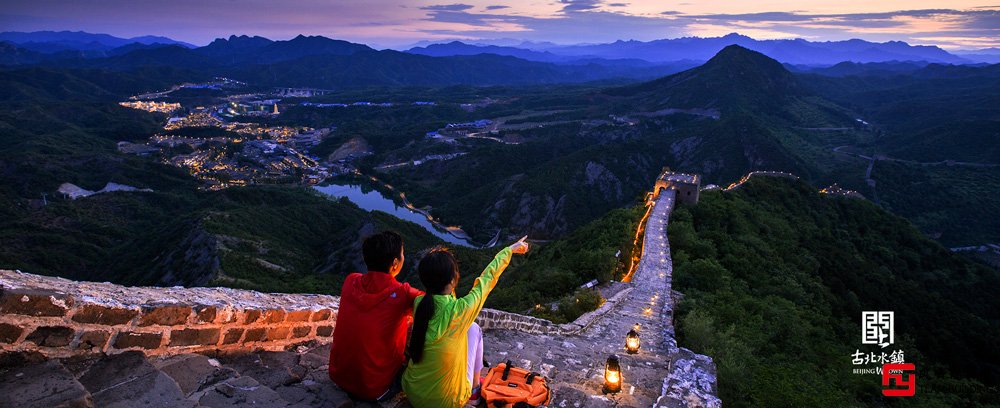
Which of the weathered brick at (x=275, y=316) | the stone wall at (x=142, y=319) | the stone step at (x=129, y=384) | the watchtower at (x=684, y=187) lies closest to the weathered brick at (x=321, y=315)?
the stone wall at (x=142, y=319)

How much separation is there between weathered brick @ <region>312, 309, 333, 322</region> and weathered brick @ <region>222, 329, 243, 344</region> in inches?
37.2

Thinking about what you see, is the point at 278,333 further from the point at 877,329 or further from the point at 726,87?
the point at 726,87

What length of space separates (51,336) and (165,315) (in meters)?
0.75

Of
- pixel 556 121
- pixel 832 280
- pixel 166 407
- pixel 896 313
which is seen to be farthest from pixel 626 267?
pixel 556 121

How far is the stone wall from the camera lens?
3379 millimetres

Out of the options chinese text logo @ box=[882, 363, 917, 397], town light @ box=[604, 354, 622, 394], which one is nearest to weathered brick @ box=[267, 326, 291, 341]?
town light @ box=[604, 354, 622, 394]

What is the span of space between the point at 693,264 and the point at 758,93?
124141 mm

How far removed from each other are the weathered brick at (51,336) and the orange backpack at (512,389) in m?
3.51

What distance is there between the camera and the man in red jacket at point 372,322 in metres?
4.28

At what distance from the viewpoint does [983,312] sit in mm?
28203

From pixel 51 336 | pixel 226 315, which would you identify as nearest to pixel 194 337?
pixel 226 315

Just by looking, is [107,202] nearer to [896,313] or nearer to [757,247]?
[757,247]

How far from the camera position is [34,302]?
3361mm

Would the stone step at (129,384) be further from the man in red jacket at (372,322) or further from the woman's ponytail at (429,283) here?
the woman's ponytail at (429,283)
